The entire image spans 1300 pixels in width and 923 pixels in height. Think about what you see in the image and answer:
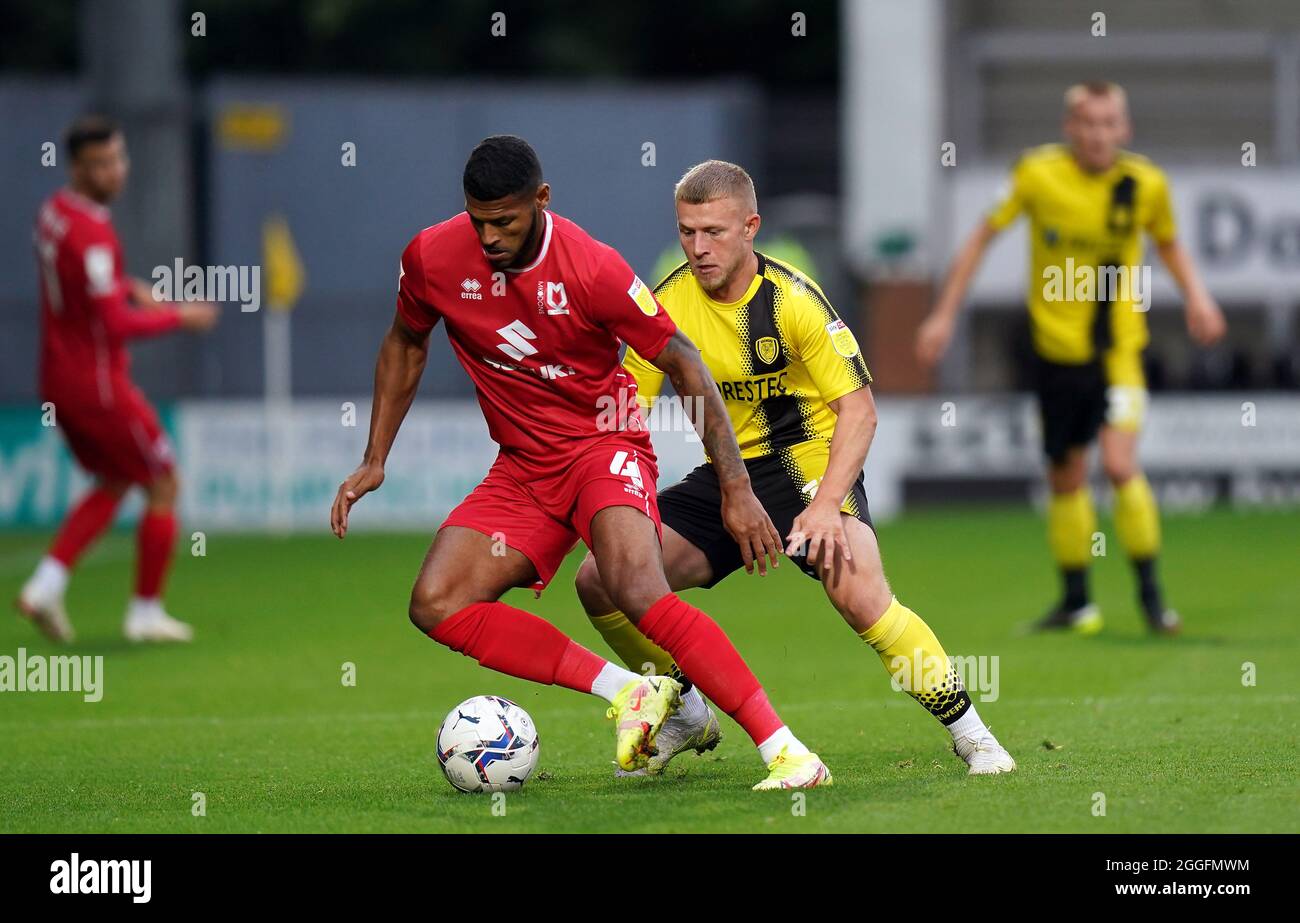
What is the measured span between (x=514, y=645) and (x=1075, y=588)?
4.81m

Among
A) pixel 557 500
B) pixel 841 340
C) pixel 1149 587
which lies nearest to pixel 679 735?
pixel 557 500

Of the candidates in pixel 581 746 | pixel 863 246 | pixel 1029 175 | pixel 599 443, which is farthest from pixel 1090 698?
pixel 863 246

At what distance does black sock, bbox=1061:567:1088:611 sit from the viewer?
1005cm

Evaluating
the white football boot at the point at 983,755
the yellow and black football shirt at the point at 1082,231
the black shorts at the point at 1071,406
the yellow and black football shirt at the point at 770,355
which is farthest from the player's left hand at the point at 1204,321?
the white football boot at the point at 983,755

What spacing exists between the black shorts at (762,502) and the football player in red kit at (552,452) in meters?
0.23

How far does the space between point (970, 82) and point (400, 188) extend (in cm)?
686

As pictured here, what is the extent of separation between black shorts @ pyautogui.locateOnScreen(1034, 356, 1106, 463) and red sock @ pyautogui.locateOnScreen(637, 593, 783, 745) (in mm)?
4768

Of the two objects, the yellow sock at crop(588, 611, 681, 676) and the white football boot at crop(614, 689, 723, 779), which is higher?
the yellow sock at crop(588, 611, 681, 676)

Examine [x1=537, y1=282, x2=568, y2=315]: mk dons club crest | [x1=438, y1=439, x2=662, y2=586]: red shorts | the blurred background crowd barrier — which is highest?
the blurred background crowd barrier

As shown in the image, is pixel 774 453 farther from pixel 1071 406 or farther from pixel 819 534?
pixel 1071 406

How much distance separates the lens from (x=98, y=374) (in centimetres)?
1055

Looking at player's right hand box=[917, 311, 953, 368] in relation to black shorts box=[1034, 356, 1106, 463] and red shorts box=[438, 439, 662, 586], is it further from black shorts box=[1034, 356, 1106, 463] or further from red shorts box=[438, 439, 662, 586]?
red shorts box=[438, 439, 662, 586]

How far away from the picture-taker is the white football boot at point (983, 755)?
19.2ft

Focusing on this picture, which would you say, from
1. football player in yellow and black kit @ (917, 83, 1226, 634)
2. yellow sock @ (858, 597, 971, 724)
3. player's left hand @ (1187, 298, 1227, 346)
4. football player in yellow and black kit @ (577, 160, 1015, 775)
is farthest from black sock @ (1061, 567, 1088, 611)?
yellow sock @ (858, 597, 971, 724)
